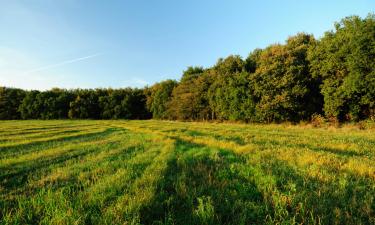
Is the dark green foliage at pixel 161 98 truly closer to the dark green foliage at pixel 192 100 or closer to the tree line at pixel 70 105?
the dark green foliage at pixel 192 100

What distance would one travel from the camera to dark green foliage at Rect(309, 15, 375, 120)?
89.4ft

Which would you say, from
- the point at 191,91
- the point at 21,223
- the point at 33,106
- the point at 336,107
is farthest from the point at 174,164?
the point at 33,106

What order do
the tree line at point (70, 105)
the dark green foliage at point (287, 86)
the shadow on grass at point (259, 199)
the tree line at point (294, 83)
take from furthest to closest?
the tree line at point (70, 105) → the dark green foliage at point (287, 86) → the tree line at point (294, 83) → the shadow on grass at point (259, 199)

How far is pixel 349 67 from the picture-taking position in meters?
28.7

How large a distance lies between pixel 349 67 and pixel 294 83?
9.25 meters

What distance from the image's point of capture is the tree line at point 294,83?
1107 inches

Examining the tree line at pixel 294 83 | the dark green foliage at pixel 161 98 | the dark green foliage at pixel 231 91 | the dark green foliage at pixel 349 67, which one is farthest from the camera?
the dark green foliage at pixel 161 98

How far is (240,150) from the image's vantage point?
9.88 metres

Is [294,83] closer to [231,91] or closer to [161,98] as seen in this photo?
[231,91]

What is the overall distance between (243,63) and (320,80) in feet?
54.4

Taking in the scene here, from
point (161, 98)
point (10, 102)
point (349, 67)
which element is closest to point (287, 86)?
point (349, 67)

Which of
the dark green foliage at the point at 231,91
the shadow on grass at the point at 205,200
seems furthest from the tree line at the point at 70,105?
the shadow on grass at the point at 205,200

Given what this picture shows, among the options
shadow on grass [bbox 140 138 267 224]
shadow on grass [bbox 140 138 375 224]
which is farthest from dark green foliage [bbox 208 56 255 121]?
shadow on grass [bbox 140 138 267 224]

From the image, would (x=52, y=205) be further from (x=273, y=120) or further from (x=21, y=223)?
(x=273, y=120)
